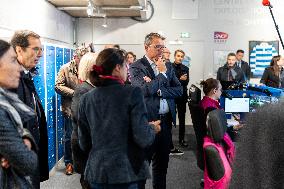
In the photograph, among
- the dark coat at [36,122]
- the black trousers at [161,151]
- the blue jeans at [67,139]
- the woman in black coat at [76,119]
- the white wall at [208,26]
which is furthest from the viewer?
the white wall at [208,26]

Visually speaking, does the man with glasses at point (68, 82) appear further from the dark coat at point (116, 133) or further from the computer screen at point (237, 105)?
the dark coat at point (116, 133)

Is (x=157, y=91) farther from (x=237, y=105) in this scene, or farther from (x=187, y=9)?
(x=187, y=9)

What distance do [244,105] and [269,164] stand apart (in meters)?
4.28

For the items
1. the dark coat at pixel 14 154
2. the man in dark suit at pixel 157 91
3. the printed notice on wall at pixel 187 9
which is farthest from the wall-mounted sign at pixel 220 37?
the dark coat at pixel 14 154

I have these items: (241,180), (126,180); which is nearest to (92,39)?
(126,180)

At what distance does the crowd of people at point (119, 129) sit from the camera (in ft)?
1.78

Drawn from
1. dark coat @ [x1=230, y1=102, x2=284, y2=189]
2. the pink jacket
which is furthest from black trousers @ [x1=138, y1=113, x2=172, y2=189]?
dark coat @ [x1=230, y1=102, x2=284, y2=189]

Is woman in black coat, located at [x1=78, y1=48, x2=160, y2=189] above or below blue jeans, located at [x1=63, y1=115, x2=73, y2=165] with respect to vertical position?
above

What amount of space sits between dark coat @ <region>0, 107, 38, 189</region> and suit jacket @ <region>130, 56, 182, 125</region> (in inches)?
63.2

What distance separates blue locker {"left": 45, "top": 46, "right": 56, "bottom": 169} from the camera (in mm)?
4934

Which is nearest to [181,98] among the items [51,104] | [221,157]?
[51,104]

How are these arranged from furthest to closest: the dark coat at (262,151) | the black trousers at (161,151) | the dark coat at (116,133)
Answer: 1. the black trousers at (161,151)
2. the dark coat at (116,133)
3. the dark coat at (262,151)

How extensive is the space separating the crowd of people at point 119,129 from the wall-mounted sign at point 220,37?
561cm

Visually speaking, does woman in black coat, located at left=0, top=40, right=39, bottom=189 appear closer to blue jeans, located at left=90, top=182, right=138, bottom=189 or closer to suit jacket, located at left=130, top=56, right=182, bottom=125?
blue jeans, located at left=90, top=182, right=138, bottom=189
